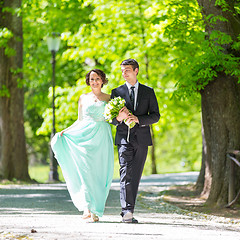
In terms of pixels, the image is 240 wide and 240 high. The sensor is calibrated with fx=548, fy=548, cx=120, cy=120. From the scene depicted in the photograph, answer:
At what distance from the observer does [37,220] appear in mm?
8281

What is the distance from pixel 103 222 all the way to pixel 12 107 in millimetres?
9940

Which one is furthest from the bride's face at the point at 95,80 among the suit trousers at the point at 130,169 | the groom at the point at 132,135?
the suit trousers at the point at 130,169

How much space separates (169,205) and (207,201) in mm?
794

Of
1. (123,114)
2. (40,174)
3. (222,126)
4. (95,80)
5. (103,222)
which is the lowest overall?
(40,174)

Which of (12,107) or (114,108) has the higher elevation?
(12,107)

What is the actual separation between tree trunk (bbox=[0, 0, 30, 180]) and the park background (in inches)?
1.3

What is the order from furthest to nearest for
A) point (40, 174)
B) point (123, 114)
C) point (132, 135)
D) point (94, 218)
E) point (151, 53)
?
point (40, 174) → point (151, 53) → point (94, 218) → point (132, 135) → point (123, 114)

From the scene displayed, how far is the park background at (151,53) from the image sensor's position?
10883 mm

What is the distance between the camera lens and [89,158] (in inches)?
332

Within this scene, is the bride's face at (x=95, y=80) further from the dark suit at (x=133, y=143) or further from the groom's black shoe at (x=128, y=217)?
the groom's black shoe at (x=128, y=217)

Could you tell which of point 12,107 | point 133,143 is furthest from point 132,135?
point 12,107

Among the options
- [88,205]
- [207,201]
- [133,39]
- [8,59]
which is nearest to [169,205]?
[207,201]

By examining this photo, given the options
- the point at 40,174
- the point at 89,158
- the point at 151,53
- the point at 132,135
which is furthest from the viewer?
the point at 40,174

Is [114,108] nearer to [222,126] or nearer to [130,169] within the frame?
[130,169]
